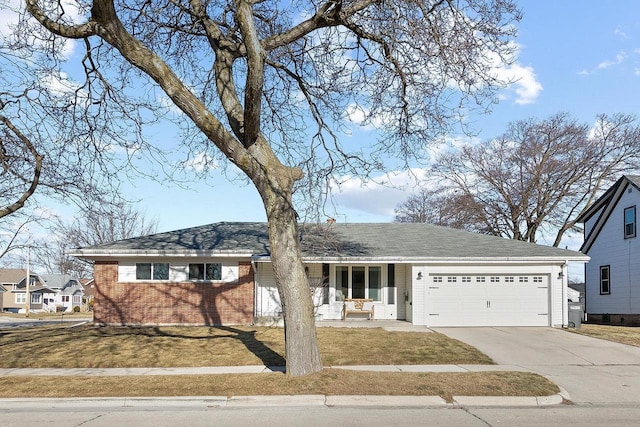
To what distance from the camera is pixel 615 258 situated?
28.7 metres

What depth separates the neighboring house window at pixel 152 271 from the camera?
2250 cm

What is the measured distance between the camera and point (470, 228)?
40062mm

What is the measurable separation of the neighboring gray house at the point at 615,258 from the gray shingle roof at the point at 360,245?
23.0 feet

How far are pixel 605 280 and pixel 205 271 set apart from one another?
20777mm

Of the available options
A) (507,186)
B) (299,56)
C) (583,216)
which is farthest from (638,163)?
(299,56)

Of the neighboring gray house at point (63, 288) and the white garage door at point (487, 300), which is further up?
the white garage door at point (487, 300)

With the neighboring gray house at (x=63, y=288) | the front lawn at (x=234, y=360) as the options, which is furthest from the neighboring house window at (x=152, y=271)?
the neighboring gray house at (x=63, y=288)

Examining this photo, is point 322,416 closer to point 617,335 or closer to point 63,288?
point 617,335

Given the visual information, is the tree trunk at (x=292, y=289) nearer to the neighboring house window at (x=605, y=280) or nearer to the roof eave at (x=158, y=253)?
the roof eave at (x=158, y=253)

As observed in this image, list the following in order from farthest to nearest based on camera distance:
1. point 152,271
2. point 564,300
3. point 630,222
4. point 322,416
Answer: point 630,222, point 152,271, point 564,300, point 322,416

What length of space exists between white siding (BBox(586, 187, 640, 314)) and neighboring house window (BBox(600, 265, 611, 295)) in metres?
0.22

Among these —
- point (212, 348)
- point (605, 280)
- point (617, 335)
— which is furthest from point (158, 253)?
point (605, 280)

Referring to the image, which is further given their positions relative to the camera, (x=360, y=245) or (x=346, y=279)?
(x=360, y=245)

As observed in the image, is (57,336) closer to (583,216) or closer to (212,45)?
(212,45)
